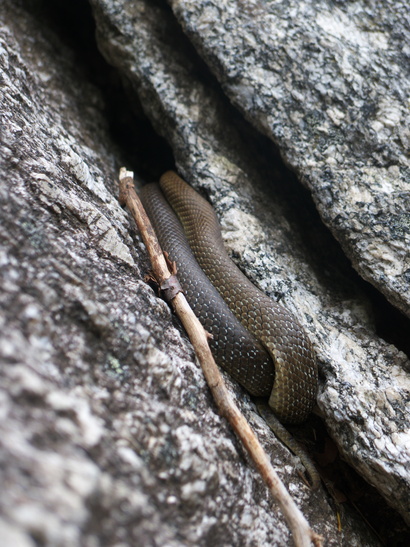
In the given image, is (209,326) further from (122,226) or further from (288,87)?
(288,87)

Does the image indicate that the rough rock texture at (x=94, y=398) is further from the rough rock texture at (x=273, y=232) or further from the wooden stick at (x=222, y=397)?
the rough rock texture at (x=273, y=232)

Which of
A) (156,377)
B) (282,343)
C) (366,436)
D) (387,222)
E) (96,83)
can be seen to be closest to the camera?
(156,377)

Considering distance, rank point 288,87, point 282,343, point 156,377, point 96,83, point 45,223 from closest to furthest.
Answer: point 156,377 < point 45,223 < point 282,343 < point 288,87 < point 96,83

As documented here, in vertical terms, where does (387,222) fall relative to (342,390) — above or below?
above

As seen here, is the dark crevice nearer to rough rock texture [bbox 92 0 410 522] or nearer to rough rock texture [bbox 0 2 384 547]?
rough rock texture [bbox 92 0 410 522]

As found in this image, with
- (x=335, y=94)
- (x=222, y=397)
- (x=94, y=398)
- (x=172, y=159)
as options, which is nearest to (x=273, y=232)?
(x=335, y=94)

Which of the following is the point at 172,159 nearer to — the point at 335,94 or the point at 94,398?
the point at 335,94

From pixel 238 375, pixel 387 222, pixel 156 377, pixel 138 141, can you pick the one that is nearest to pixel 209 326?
pixel 238 375

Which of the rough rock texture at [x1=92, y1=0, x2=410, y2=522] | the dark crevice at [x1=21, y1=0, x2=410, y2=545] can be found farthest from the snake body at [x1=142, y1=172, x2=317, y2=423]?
the dark crevice at [x1=21, y1=0, x2=410, y2=545]
